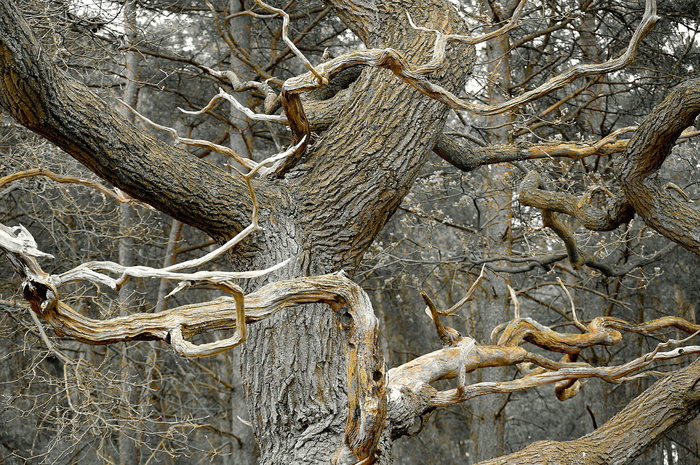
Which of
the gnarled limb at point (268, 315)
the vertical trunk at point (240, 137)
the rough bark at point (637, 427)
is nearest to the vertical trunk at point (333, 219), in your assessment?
the gnarled limb at point (268, 315)

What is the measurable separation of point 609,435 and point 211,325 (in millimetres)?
3048

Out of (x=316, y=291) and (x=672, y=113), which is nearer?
(x=316, y=291)

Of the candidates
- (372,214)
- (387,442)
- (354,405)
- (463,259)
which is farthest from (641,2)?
(354,405)

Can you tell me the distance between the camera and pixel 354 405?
2436mm

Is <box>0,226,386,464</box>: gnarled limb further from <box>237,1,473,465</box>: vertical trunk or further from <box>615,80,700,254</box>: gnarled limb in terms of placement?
<box>615,80,700,254</box>: gnarled limb

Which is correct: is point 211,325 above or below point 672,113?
below

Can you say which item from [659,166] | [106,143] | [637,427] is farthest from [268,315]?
[637,427]

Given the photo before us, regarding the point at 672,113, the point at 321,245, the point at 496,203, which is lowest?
the point at 321,245

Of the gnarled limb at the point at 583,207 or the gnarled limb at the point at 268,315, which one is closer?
the gnarled limb at the point at 268,315

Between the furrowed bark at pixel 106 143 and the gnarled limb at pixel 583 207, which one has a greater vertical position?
the gnarled limb at pixel 583 207

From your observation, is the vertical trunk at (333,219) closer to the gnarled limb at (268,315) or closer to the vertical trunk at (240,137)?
the gnarled limb at (268,315)

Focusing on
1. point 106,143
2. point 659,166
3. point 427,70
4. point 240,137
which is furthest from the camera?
point 240,137

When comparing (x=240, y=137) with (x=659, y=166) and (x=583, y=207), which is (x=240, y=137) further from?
(x=659, y=166)

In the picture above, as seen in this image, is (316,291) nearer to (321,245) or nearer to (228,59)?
(321,245)
